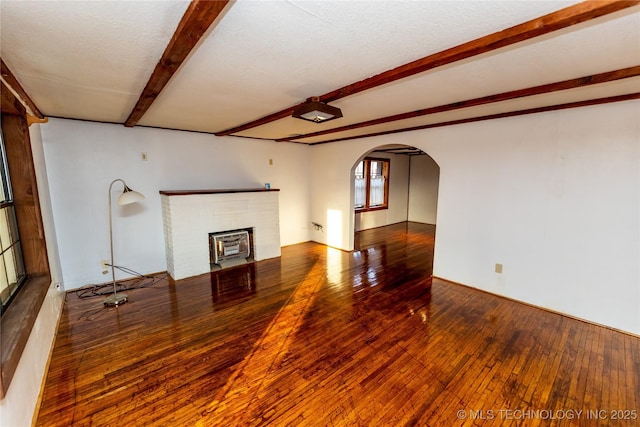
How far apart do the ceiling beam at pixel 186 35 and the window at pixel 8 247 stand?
4.29 feet

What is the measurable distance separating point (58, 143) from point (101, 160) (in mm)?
454

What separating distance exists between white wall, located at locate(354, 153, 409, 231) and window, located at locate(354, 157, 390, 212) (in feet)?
0.48

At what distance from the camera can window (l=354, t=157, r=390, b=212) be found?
7.12 m

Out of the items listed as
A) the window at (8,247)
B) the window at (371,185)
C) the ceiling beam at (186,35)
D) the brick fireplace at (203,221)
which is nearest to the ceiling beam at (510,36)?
the ceiling beam at (186,35)

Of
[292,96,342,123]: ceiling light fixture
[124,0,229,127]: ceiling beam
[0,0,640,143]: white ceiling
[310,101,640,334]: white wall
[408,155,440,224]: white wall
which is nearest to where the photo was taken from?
[124,0,229,127]: ceiling beam

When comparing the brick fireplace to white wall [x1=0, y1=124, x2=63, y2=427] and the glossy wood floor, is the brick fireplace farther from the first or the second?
white wall [x1=0, y1=124, x2=63, y2=427]

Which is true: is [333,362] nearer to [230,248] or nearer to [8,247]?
[8,247]

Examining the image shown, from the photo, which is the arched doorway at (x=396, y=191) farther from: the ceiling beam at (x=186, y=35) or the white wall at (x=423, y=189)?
the ceiling beam at (x=186, y=35)

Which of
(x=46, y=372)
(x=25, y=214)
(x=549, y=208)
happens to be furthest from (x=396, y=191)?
(x=46, y=372)

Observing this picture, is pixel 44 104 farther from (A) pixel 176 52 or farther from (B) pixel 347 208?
(B) pixel 347 208

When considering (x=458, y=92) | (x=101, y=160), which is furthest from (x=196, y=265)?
(x=458, y=92)

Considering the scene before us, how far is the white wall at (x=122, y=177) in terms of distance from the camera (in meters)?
3.47

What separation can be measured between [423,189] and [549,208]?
5206 mm

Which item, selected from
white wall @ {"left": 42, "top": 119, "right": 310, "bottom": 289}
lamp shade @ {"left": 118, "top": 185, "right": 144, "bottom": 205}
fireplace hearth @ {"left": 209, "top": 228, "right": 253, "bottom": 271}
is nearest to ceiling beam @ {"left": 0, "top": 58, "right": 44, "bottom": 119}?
white wall @ {"left": 42, "top": 119, "right": 310, "bottom": 289}
